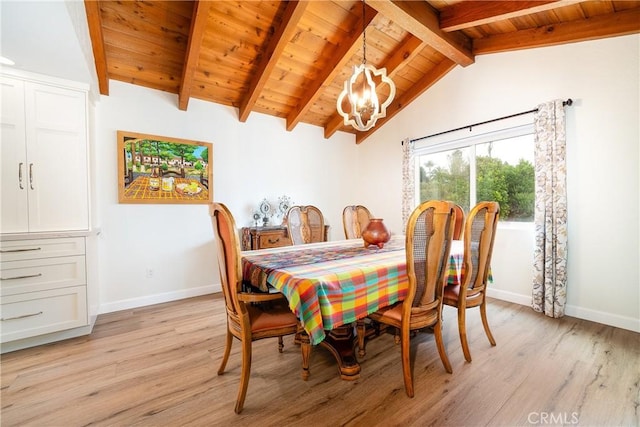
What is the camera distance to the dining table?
134 centimetres

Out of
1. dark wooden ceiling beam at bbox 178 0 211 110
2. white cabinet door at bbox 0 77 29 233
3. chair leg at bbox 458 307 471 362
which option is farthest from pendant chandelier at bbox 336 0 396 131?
white cabinet door at bbox 0 77 29 233

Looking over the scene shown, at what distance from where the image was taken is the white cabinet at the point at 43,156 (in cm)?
212

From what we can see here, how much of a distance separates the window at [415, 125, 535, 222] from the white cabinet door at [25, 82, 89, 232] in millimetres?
3965

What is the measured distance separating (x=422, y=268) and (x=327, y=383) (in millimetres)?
925

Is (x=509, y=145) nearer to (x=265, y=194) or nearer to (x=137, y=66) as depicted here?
(x=265, y=194)

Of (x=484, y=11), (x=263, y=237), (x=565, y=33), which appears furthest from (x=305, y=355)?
(x=565, y=33)

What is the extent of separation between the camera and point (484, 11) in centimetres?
249

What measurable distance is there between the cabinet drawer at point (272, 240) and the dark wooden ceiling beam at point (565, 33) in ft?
10.8

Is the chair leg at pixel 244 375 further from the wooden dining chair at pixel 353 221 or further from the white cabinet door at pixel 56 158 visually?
the white cabinet door at pixel 56 158

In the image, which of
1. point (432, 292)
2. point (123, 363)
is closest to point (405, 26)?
point (432, 292)

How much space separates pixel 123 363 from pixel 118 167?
2.04m

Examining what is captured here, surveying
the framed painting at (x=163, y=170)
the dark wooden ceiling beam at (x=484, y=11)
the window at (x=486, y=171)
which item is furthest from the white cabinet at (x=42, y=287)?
the window at (x=486, y=171)

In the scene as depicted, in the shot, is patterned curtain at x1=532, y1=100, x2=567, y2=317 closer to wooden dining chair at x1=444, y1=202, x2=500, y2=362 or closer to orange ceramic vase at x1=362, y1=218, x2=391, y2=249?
wooden dining chair at x1=444, y1=202, x2=500, y2=362

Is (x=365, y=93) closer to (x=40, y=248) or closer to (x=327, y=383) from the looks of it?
(x=327, y=383)
